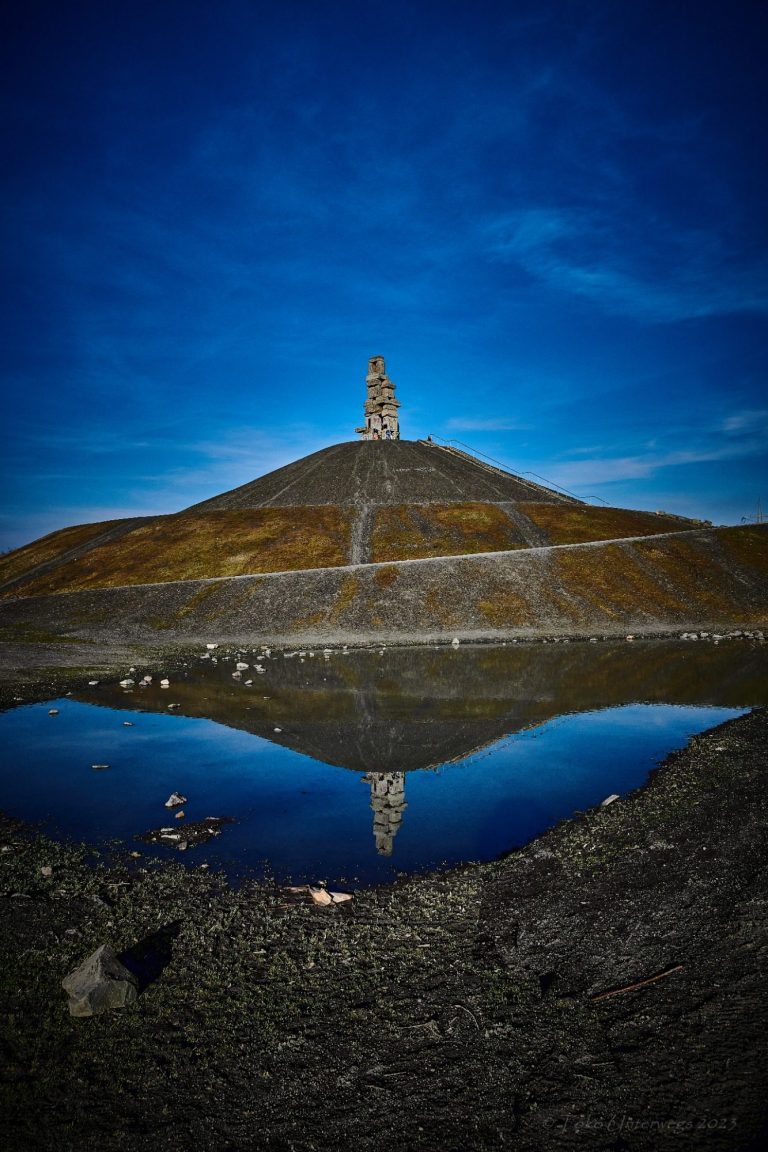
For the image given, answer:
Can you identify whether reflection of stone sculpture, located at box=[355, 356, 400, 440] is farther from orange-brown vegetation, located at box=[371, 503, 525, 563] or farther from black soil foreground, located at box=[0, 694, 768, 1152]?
black soil foreground, located at box=[0, 694, 768, 1152]

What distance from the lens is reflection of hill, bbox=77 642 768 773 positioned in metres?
30.3

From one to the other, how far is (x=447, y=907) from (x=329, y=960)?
3148 millimetres

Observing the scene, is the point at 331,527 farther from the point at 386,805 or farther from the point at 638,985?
the point at 638,985

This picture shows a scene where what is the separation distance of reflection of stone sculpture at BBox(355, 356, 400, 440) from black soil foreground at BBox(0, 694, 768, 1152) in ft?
483

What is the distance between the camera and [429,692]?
40438mm

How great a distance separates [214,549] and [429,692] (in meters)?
66.2

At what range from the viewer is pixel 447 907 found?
14.7 m

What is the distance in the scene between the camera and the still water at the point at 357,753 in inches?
755

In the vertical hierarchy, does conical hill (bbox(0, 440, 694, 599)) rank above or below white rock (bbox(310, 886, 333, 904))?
above

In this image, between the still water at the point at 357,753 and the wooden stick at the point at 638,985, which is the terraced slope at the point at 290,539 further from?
the wooden stick at the point at 638,985

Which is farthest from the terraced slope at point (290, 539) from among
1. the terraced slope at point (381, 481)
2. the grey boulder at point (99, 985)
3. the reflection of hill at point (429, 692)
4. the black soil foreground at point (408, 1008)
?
the grey boulder at point (99, 985)

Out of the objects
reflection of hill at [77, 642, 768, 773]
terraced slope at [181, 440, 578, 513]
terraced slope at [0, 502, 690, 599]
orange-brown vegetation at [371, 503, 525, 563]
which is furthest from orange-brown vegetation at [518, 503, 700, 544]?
reflection of hill at [77, 642, 768, 773]

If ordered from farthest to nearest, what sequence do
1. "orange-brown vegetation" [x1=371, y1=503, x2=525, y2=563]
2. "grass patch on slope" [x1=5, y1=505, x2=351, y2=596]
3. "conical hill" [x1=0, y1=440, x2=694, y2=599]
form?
"orange-brown vegetation" [x1=371, y1=503, x2=525, y2=563] < "conical hill" [x1=0, y1=440, x2=694, y2=599] < "grass patch on slope" [x1=5, y1=505, x2=351, y2=596]

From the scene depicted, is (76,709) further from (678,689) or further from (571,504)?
(571,504)
